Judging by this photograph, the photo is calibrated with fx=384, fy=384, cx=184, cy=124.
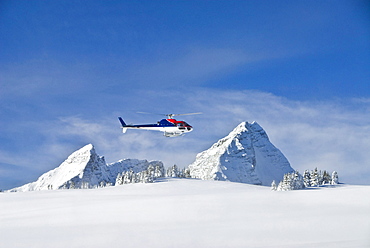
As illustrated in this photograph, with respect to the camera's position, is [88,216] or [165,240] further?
[88,216]

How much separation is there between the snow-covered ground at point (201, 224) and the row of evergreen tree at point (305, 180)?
76.0 feet

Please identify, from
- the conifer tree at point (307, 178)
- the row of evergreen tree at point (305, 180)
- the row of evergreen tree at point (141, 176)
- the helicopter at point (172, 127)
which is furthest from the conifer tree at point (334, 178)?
the helicopter at point (172, 127)

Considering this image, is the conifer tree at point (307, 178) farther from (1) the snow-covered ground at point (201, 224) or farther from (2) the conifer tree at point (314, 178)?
(1) the snow-covered ground at point (201, 224)

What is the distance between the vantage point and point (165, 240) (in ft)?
76.3

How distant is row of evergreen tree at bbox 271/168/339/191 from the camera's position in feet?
215

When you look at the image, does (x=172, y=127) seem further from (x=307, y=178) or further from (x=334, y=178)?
(x=334, y=178)

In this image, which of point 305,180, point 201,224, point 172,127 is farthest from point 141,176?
point 201,224

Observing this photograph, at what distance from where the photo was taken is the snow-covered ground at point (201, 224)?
22.8m

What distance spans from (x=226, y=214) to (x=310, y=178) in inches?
2267

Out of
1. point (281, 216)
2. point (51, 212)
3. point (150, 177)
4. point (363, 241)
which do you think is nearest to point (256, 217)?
point (281, 216)

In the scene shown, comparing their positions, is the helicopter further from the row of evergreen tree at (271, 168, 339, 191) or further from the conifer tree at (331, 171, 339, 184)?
the conifer tree at (331, 171, 339, 184)

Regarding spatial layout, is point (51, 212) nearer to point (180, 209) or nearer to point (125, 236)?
point (180, 209)

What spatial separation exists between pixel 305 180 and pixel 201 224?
202 feet

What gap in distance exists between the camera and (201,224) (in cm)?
2833
